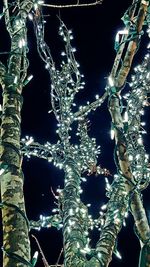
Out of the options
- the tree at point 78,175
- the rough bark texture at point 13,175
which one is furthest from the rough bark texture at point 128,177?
the rough bark texture at point 13,175

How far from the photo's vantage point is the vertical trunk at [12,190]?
216 centimetres

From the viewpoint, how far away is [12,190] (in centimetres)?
243

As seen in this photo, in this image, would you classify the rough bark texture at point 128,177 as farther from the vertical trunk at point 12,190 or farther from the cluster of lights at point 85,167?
the vertical trunk at point 12,190

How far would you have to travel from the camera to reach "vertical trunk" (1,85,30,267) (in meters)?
2.16

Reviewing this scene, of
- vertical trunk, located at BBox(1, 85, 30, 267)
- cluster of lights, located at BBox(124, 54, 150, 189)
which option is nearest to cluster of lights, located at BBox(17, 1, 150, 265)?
cluster of lights, located at BBox(124, 54, 150, 189)

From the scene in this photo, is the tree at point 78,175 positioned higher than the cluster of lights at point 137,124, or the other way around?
the cluster of lights at point 137,124

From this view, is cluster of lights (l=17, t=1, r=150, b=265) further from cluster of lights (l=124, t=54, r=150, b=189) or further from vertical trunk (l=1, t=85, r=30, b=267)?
vertical trunk (l=1, t=85, r=30, b=267)

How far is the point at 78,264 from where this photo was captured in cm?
309

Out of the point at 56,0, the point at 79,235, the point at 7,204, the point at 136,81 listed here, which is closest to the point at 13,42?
the point at 7,204

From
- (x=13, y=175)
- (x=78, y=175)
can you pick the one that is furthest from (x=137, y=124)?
(x=13, y=175)

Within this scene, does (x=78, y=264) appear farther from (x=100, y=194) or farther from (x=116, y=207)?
(x=100, y=194)

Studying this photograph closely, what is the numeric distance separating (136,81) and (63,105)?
4.25 feet

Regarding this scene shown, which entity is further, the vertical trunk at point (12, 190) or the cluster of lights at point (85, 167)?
the cluster of lights at point (85, 167)

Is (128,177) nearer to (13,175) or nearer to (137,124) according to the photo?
(13,175)
